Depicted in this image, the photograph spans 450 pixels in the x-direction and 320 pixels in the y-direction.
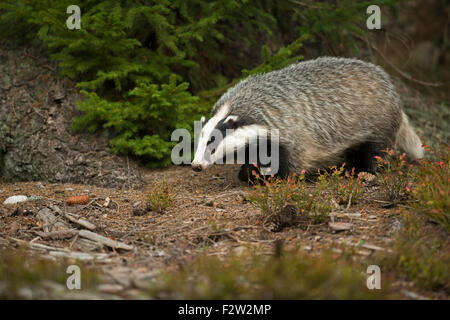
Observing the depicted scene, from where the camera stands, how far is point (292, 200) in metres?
3.73

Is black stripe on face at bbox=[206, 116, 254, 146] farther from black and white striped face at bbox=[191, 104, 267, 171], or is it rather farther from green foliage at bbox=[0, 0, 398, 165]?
green foliage at bbox=[0, 0, 398, 165]

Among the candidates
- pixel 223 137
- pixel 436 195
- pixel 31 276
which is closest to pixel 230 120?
pixel 223 137

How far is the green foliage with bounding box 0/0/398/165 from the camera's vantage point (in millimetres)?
4867

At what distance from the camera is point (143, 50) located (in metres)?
5.48

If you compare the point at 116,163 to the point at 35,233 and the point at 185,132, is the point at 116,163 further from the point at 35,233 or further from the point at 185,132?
the point at 35,233

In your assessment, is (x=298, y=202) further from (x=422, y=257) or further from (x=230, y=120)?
(x=230, y=120)

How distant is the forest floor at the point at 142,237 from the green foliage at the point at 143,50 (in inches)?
39.4

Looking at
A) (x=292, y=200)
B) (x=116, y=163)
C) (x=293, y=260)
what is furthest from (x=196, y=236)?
(x=116, y=163)

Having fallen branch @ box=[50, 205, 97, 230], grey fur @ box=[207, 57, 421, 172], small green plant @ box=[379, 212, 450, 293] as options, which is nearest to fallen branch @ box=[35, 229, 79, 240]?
fallen branch @ box=[50, 205, 97, 230]

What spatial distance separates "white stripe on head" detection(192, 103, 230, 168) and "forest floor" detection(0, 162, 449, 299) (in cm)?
40

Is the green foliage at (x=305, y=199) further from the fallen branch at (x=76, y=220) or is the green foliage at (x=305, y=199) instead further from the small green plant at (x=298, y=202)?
the fallen branch at (x=76, y=220)

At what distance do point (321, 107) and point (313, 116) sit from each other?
17cm

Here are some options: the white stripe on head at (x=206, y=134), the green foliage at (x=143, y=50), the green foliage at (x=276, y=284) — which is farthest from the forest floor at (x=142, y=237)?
the green foliage at (x=143, y=50)

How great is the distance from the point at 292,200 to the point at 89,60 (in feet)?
10.6
